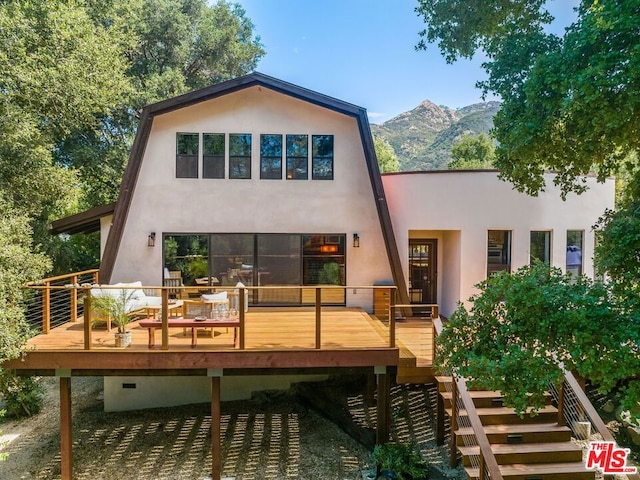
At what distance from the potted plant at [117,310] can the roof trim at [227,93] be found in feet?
7.43

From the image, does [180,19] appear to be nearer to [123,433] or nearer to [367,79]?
[123,433]

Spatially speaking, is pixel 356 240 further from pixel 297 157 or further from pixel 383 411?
pixel 383 411

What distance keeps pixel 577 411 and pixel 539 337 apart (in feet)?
11.6

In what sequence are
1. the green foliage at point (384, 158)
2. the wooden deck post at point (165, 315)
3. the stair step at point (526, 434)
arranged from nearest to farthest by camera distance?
the stair step at point (526, 434) < the wooden deck post at point (165, 315) < the green foliage at point (384, 158)

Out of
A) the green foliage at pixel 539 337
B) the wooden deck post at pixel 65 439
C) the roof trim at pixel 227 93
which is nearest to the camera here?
the green foliage at pixel 539 337

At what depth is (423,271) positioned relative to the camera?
10875mm

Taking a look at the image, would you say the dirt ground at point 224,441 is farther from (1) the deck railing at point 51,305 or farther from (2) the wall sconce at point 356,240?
(2) the wall sconce at point 356,240

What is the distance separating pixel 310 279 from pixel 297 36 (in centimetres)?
2079

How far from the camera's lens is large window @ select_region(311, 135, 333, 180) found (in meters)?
9.62

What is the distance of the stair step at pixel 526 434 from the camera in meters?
5.54

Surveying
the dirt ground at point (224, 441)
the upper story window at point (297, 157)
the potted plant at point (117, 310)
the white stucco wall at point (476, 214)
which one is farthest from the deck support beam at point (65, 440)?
the white stucco wall at point (476, 214)

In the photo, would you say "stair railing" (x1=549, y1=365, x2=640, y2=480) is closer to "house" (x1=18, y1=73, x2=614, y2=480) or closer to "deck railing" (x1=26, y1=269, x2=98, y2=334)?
"house" (x1=18, y1=73, x2=614, y2=480)

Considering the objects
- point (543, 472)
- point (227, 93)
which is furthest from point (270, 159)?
point (543, 472)

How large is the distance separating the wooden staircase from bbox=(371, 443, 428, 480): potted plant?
0.68m
